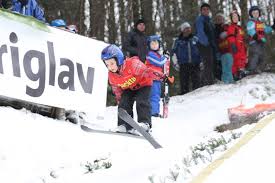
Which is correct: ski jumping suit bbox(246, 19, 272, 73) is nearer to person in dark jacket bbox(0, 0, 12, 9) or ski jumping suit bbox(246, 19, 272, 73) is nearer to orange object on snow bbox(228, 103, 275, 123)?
orange object on snow bbox(228, 103, 275, 123)

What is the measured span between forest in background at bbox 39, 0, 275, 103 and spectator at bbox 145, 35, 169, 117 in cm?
622

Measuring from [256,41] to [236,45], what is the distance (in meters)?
0.51

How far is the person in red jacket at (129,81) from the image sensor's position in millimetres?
7316

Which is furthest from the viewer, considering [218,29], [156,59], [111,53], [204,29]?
[218,29]

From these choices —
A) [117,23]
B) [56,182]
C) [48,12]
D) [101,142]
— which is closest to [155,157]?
[56,182]

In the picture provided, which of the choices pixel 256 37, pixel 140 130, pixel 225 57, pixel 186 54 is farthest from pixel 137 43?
pixel 140 130

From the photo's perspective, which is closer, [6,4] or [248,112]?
[248,112]

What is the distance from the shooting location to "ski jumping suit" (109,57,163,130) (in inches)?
292

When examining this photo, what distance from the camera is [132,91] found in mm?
7887

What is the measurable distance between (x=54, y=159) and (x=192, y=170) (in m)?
2.62

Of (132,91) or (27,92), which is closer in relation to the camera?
(27,92)

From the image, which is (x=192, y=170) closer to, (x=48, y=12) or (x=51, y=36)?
(x=51, y=36)

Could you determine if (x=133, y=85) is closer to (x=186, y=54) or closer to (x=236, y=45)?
(x=186, y=54)

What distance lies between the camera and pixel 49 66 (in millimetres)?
7598
